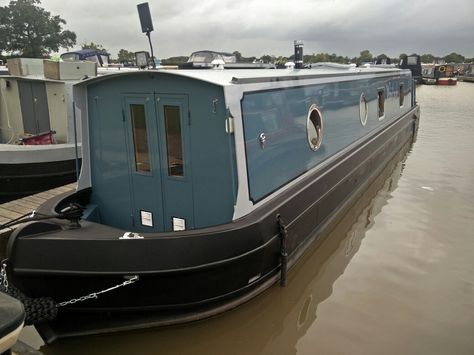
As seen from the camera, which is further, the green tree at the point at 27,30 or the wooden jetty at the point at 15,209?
the green tree at the point at 27,30

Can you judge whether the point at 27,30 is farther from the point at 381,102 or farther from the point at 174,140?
the point at 174,140

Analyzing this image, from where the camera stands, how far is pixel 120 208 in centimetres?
471

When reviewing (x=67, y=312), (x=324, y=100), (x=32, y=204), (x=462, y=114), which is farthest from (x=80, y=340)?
(x=462, y=114)

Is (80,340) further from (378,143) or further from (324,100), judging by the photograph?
(378,143)

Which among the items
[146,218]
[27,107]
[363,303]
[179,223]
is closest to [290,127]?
[179,223]

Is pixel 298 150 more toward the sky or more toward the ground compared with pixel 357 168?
more toward the sky

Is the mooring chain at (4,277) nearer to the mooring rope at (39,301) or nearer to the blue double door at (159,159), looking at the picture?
the mooring rope at (39,301)

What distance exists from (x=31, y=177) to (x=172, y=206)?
4.40 meters

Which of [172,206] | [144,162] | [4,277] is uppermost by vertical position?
[144,162]

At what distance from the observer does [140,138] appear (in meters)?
4.36

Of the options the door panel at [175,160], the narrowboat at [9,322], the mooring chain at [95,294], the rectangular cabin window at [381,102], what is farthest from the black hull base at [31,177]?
the rectangular cabin window at [381,102]

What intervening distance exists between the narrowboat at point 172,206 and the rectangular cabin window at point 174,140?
0.01m

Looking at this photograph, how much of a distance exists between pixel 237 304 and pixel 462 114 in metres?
20.0

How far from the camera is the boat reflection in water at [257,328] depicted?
3893mm
